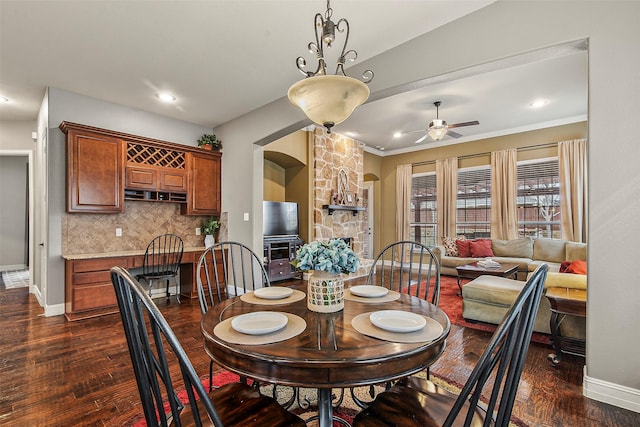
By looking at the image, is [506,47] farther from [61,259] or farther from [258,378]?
[61,259]

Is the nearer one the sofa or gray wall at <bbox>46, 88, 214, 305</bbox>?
the sofa

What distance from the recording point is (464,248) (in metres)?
6.27

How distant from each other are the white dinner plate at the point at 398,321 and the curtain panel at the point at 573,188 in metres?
5.71

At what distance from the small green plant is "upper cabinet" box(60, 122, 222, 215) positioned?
0.17 meters

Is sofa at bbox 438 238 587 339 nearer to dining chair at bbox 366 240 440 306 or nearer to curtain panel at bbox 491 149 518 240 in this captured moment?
curtain panel at bbox 491 149 518 240

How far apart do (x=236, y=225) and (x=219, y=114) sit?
1754 millimetres

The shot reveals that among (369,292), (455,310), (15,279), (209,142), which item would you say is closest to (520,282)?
(455,310)

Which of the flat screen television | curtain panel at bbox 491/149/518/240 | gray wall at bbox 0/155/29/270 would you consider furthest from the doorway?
curtain panel at bbox 491/149/518/240

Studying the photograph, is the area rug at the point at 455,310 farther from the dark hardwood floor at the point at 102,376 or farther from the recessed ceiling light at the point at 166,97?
the recessed ceiling light at the point at 166,97

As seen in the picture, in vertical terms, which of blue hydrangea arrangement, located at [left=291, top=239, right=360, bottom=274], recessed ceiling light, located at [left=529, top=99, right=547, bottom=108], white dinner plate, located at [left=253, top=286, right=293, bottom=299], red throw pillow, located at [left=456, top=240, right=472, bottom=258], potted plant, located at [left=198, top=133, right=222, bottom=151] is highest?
recessed ceiling light, located at [left=529, top=99, right=547, bottom=108]

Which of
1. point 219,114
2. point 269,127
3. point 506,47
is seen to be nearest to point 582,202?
point 506,47

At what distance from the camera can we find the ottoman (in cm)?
307

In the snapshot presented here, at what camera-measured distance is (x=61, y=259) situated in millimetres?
3836

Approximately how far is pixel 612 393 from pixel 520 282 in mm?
1721
